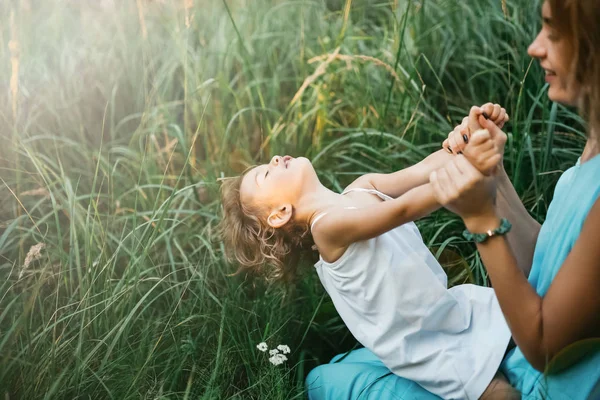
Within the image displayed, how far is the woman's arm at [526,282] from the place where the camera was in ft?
4.24

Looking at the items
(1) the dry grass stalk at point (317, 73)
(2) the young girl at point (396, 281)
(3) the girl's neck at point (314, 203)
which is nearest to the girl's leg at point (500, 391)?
(2) the young girl at point (396, 281)

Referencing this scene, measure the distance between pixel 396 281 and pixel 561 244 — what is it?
Answer: 0.49m

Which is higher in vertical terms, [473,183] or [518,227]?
[473,183]

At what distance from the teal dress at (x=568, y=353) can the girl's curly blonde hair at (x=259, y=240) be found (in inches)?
19.8

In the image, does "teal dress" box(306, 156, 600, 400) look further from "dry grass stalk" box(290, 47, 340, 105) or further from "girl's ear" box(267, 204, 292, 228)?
"dry grass stalk" box(290, 47, 340, 105)

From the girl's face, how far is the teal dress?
567 mm

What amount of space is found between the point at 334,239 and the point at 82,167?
1610 millimetres

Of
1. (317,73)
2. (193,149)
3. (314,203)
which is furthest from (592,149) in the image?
(193,149)

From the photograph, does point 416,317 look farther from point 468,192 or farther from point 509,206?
point 468,192

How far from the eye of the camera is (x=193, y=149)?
122 inches

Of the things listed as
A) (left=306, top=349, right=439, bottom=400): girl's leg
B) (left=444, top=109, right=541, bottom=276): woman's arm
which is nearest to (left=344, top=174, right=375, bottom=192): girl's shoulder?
(left=444, top=109, right=541, bottom=276): woman's arm

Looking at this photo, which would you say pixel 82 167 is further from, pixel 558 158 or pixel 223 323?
pixel 558 158

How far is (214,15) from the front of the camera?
367cm

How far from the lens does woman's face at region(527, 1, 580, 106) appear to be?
54.4 inches
